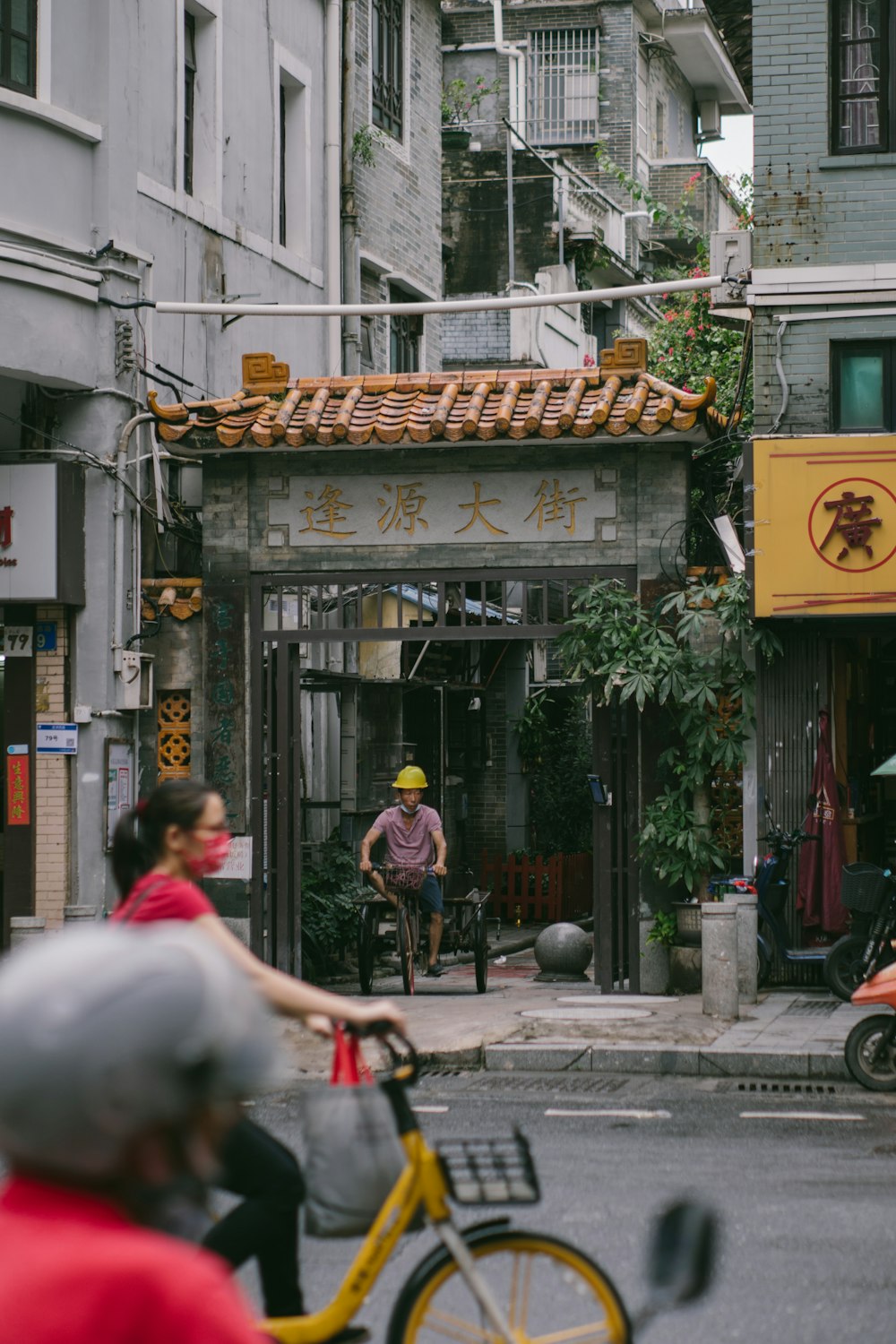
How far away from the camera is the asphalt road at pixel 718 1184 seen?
19.3 feet

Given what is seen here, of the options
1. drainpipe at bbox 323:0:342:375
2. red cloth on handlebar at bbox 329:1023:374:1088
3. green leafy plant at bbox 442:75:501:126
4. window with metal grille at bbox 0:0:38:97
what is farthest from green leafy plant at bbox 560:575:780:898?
green leafy plant at bbox 442:75:501:126

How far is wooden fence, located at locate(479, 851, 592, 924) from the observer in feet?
69.8

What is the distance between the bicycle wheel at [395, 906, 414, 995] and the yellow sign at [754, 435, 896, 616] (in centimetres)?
368

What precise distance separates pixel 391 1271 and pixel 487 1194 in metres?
2.20

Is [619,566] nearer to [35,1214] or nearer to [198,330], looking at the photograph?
[198,330]

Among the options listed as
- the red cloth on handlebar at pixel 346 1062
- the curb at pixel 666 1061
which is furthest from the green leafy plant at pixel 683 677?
the red cloth on handlebar at pixel 346 1062

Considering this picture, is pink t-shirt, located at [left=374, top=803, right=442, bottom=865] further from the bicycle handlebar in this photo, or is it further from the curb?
the bicycle handlebar

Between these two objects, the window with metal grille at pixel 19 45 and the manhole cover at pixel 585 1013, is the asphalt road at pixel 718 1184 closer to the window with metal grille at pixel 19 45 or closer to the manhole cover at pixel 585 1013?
the manhole cover at pixel 585 1013

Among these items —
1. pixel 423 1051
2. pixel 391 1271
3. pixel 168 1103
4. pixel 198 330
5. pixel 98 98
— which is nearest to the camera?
pixel 168 1103

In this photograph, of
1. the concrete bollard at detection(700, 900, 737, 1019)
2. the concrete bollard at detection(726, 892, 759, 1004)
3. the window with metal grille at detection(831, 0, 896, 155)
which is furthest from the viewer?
the window with metal grille at detection(831, 0, 896, 155)

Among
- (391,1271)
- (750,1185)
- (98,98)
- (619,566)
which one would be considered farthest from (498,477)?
(391,1271)

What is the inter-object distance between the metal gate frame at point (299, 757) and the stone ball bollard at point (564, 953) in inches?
47.7

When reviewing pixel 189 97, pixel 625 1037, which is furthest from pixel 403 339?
pixel 625 1037

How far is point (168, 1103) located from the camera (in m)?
2.01
